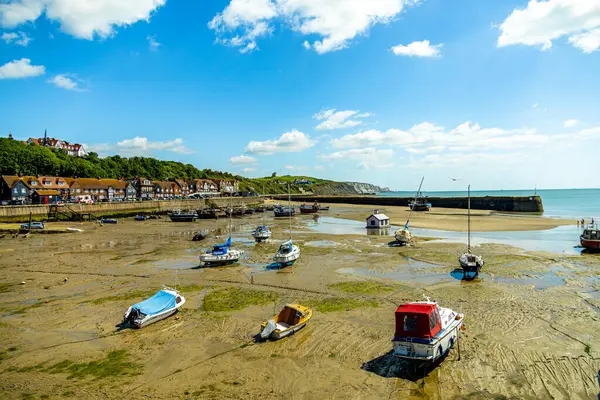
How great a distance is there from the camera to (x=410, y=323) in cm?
1302

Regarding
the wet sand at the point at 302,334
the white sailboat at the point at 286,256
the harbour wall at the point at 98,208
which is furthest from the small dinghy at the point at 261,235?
the harbour wall at the point at 98,208

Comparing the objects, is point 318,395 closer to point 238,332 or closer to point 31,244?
point 238,332

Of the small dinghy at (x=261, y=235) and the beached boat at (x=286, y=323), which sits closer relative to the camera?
the beached boat at (x=286, y=323)

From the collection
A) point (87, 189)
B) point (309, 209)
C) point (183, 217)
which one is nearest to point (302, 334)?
point (183, 217)

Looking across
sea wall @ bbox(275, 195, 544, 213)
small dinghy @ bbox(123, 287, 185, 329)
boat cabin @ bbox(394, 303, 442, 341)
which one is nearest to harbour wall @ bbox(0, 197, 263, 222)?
small dinghy @ bbox(123, 287, 185, 329)

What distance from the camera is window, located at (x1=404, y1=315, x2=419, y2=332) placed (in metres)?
12.9

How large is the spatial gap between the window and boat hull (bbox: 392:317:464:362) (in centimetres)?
38

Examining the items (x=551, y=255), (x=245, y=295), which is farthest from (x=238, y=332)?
(x=551, y=255)

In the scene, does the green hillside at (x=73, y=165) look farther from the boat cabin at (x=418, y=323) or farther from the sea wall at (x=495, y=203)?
the boat cabin at (x=418, y=323)

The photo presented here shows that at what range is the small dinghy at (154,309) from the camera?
55.3ft

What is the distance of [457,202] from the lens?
107 meters

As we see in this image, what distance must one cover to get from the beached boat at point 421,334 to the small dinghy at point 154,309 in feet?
37.9

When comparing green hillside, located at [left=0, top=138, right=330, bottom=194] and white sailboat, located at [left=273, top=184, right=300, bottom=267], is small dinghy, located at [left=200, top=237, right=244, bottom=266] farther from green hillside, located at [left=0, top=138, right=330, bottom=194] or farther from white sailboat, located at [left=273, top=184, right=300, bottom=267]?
green hillside, located at [left=0, top=138, right=330, bottom=194]

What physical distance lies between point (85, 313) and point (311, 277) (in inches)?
577
